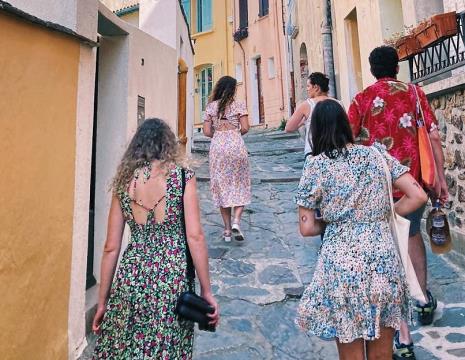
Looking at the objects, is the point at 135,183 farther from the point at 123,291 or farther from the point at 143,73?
the point at 143,73

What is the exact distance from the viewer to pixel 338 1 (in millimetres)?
8625

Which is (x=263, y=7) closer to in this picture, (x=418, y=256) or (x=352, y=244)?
(x=418, y=256)

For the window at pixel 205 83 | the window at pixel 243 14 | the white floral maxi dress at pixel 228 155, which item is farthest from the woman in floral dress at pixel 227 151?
the window at pixel 205 83

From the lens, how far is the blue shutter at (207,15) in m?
19.9

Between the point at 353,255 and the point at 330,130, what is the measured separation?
58 centimetres

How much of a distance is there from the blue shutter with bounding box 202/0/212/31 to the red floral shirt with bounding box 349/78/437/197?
1859 centimetres

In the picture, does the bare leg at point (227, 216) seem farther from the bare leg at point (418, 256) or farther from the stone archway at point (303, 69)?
the stone archway at point (303, 69)

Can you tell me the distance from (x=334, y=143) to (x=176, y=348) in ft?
3.85

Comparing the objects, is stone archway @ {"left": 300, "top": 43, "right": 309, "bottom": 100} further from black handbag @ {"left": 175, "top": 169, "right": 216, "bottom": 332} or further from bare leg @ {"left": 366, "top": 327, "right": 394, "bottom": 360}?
black handbag @ {"left": 175, "top": 169, "right": 216, "bottom": 332}

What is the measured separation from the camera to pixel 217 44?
19.8 m

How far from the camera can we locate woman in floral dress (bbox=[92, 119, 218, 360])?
1861mm

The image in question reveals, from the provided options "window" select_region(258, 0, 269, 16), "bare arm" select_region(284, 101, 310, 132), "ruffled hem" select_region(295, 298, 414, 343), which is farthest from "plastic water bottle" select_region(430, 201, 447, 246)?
"window" select_region(258, 0, 269, 16)

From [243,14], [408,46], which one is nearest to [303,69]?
[243,14]

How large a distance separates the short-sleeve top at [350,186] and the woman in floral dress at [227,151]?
9.23 ft
